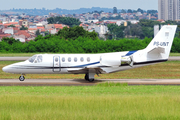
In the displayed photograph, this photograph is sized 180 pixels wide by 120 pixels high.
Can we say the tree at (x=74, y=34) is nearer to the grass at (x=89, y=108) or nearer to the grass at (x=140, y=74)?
the grass at (x=140, y=74)

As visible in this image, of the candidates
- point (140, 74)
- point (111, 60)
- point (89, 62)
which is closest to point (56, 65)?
point (89, 62)

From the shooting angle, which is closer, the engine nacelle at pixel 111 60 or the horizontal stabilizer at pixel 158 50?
the horizontal stabilizer at pixel 158 50

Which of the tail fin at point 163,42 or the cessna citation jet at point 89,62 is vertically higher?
the tail fin at point 163,42

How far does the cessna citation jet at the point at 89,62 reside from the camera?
1265 inches

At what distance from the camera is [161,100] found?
760 inches

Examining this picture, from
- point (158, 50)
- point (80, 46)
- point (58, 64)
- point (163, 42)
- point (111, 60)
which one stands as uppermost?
point (163, 42)

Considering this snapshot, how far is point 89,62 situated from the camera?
32500 millimetres

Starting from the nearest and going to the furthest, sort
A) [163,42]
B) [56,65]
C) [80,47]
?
[56,65] → [163,42] → [80,47]

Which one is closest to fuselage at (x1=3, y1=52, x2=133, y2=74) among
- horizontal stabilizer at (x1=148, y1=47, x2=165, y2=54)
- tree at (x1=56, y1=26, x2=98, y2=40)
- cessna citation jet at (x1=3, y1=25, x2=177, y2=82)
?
cessna citation jet at (x1=3, y1=25, x2=177, y2=82)

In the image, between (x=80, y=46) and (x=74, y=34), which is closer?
(x=80, y=46)

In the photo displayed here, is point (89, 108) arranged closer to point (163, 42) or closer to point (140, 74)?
point (163, 42)

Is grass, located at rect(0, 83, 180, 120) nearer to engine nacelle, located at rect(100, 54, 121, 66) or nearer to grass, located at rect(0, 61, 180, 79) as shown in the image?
engine nacelle, located at rect(100, 54, 121, 66)

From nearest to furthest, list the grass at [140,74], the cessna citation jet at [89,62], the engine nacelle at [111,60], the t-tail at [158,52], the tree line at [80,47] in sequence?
1. the engine nacelle at [111,60]
2. the cessna citation jet at [89,62]
3. the t-tail at [158,52]
4. the grass at [140,74]
5. the tree line at [80,47]

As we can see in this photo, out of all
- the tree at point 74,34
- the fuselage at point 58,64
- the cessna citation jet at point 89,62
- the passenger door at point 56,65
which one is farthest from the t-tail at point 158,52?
the tree at point 74,34
